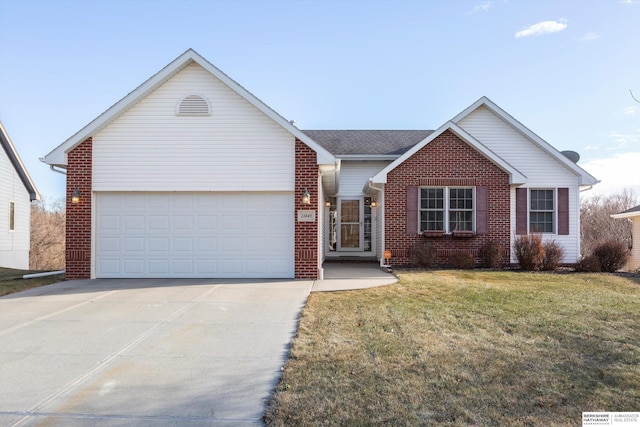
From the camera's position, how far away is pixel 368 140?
18.2 m

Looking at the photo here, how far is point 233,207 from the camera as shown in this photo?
34.9 ft

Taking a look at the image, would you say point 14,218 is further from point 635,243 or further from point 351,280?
point 635,243

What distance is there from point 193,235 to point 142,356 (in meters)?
6.21

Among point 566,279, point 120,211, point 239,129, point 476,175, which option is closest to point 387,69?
point 476,175

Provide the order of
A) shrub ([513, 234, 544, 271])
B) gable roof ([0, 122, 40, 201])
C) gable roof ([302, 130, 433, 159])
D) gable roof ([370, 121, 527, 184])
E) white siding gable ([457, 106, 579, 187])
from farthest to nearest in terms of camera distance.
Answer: gable roof ([0, 122, 40, 201]) < gable roof ([302, 130, 433, 159]) < white siding gable ([457, 106, 579, 187]) < gable roof ([370, 121, 527, 184]) < shrub ([513, 234, 544, 271])

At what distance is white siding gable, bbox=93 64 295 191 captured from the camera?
34.3 feet

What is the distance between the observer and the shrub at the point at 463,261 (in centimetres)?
1298

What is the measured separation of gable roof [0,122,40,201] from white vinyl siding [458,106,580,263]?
21791mm

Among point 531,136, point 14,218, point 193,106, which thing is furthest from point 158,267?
point 14,218

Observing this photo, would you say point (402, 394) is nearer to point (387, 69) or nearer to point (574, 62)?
point (574, 62)

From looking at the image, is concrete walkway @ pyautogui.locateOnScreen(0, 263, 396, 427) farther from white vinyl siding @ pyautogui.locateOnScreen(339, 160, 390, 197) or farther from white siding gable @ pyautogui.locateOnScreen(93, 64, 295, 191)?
white vinyl siding @ pyautogui.locateOnScreen(339, 160, 390, 197)

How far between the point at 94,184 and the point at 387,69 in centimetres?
1358

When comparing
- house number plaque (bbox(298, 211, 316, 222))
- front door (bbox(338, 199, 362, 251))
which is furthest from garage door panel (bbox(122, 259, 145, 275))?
front door (bbox(338, 199, 362, 251))

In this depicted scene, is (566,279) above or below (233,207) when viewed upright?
below
